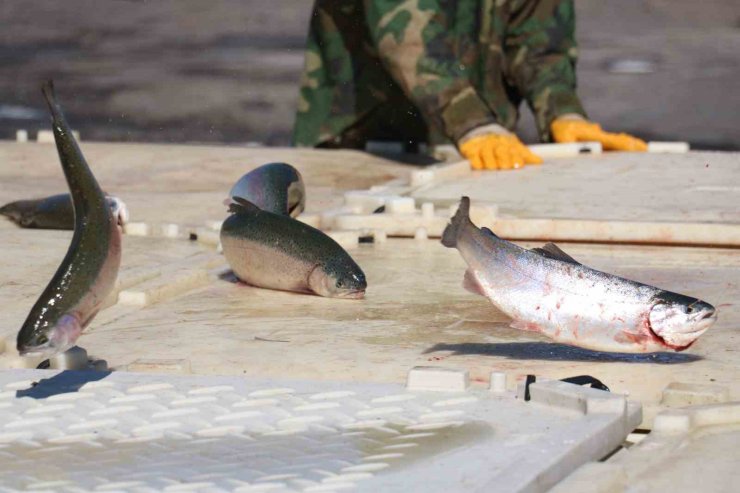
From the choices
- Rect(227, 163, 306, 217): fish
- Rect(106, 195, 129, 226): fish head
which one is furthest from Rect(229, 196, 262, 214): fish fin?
Rect(106, 195, 129, 226): fish head

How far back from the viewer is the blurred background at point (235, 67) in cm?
1216

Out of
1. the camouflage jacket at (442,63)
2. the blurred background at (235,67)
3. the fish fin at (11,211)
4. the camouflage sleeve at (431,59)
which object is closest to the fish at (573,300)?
the fish fin at (11,211)

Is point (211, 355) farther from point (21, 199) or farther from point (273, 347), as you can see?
point (21, 199)

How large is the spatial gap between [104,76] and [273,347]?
10.3 meters

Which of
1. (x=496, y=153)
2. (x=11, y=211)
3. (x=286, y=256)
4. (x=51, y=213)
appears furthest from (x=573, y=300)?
(x=496, y=153)

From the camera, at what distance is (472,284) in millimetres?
4289

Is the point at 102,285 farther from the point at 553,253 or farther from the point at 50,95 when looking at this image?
the point at 553,253

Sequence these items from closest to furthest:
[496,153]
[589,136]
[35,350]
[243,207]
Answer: [35,350] < [243,207] < [496,153] < [589,136]

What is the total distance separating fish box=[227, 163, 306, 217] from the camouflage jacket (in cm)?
189

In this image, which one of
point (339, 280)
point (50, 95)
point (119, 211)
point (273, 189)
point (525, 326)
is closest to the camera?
point (50, 95)

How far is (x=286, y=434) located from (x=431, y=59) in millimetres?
4884

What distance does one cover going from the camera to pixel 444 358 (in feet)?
14.5

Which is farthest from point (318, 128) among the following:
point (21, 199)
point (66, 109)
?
point (66, 109)

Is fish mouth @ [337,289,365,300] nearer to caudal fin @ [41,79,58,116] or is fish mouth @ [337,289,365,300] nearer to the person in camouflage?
caudal fin @ [41,79,58,116]
